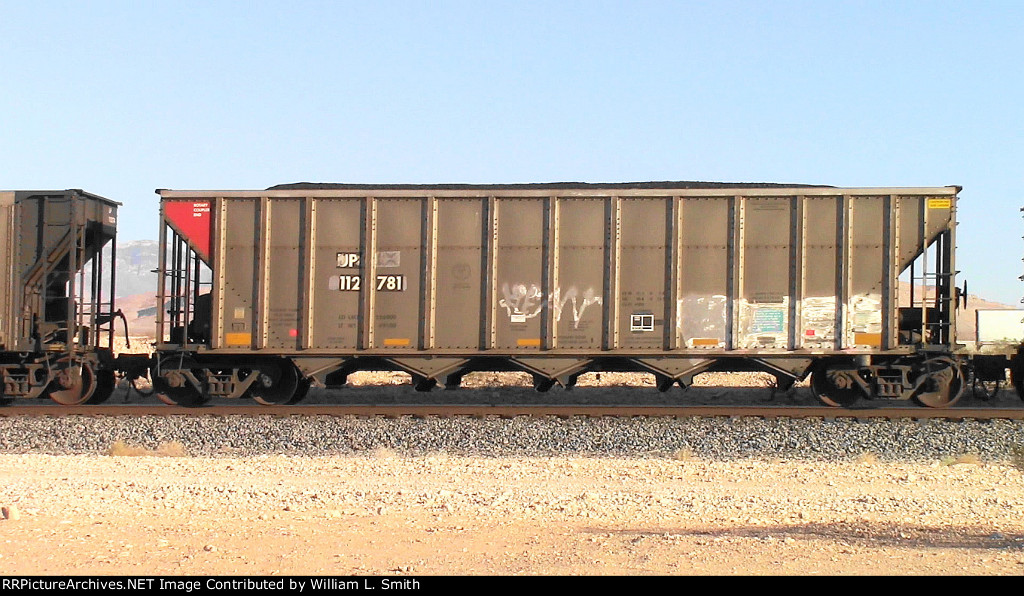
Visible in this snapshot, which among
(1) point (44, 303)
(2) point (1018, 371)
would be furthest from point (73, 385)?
(2) point (1018, 371)

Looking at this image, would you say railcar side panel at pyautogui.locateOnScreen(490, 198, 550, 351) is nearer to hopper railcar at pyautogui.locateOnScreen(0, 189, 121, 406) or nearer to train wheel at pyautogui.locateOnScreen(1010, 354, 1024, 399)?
hopper railcar at pyautogui.locateOnScreen(0, 189, 121, 406)

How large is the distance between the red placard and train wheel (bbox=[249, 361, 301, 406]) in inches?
83.5

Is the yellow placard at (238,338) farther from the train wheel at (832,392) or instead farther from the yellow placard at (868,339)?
the yellow placard at (868,339)

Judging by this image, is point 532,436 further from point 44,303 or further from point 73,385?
point 44,303

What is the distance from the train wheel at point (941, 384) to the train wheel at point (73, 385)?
44.2 feet

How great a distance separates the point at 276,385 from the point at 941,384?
34.9 ft

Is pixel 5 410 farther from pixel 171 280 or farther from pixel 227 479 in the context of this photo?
pixel 227 479

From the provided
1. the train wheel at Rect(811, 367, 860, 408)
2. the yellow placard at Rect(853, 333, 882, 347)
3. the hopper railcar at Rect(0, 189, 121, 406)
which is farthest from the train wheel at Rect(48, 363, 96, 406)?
the yellow placard at Rect(853, 333, 882, 347)

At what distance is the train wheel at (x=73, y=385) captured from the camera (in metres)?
14.9

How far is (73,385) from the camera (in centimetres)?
1495

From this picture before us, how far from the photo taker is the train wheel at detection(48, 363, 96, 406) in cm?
1491

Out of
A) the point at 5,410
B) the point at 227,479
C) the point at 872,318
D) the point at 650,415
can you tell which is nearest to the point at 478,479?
the point at 227,479

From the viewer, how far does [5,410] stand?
13.9 metres
